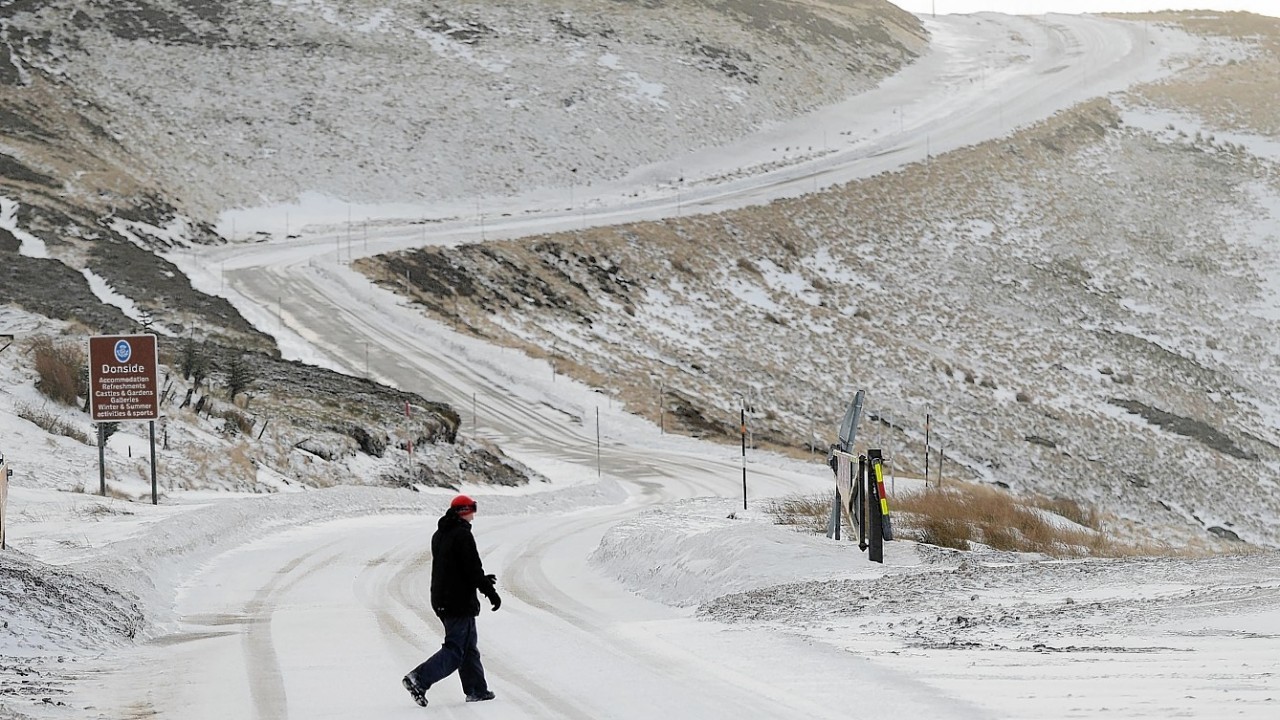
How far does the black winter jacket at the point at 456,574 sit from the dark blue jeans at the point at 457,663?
0.09m

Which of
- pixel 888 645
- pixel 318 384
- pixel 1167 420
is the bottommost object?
pixel 1167 420

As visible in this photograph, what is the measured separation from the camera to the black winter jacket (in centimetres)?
862

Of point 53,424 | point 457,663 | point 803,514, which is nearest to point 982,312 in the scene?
point 803,514

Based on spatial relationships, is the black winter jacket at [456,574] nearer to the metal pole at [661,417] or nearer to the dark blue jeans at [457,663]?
the dark blue jeans at [457,663]

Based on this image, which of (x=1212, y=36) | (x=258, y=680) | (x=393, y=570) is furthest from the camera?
(x=1212, y=36)

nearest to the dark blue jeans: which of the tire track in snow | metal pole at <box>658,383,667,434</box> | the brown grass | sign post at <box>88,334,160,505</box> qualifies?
the tire track in snow

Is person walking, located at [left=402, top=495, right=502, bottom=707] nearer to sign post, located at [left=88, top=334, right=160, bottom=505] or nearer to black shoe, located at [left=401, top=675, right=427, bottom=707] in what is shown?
black shoe, located at [left=401, top=675, right=427, bottom=707]

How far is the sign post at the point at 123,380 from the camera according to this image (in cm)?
1909

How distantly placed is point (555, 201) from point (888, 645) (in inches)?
2688

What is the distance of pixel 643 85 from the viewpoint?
9306cm

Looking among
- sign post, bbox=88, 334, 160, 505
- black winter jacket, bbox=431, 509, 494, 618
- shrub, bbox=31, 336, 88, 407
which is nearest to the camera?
black winter jacket, bbox=431, 509, 494, 618

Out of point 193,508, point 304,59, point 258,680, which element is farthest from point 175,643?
point 304,59

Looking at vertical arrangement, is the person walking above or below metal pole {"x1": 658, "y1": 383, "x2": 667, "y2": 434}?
above

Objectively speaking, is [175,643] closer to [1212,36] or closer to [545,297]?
[545,297]
